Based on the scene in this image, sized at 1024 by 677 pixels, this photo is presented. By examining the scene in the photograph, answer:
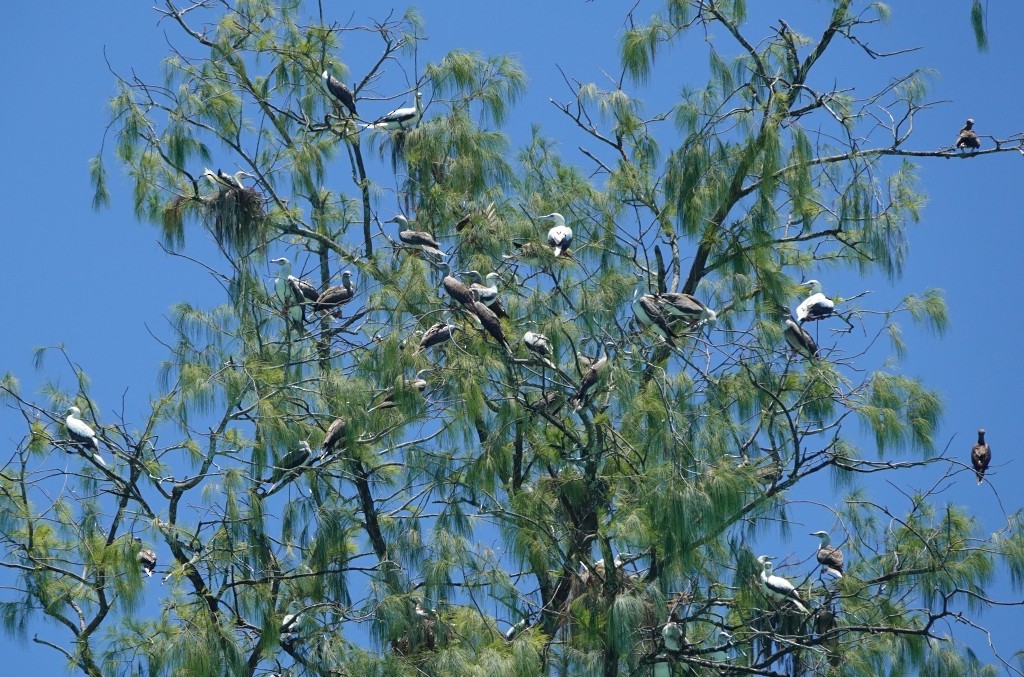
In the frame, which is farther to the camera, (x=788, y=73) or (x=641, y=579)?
(x=788, y=73)

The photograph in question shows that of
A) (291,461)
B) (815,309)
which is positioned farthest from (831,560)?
(291,461)

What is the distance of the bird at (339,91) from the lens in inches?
359

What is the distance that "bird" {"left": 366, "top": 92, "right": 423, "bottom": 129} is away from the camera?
9125 millimetres

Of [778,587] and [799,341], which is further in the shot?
[799,341]

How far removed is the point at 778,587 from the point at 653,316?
4.08 feet

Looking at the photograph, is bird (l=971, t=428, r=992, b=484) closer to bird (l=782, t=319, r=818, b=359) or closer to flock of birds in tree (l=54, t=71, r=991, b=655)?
flock of birds in tree (l=54, t=71, r=991, b=655)

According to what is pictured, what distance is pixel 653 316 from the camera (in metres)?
7.11

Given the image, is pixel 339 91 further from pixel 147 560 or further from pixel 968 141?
pixel 968 141

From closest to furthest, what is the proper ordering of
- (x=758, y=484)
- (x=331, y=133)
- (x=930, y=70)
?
(x=758, y=484)
(x=930, y=70)
(x=331, y=133)

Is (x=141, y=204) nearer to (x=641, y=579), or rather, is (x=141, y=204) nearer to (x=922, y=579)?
(x=641, y=579)

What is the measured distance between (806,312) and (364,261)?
2.18m

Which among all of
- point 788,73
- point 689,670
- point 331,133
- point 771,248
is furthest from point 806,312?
point 331,133

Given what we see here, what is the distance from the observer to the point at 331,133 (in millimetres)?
9336

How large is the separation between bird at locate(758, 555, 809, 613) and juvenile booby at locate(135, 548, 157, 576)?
267 cm
